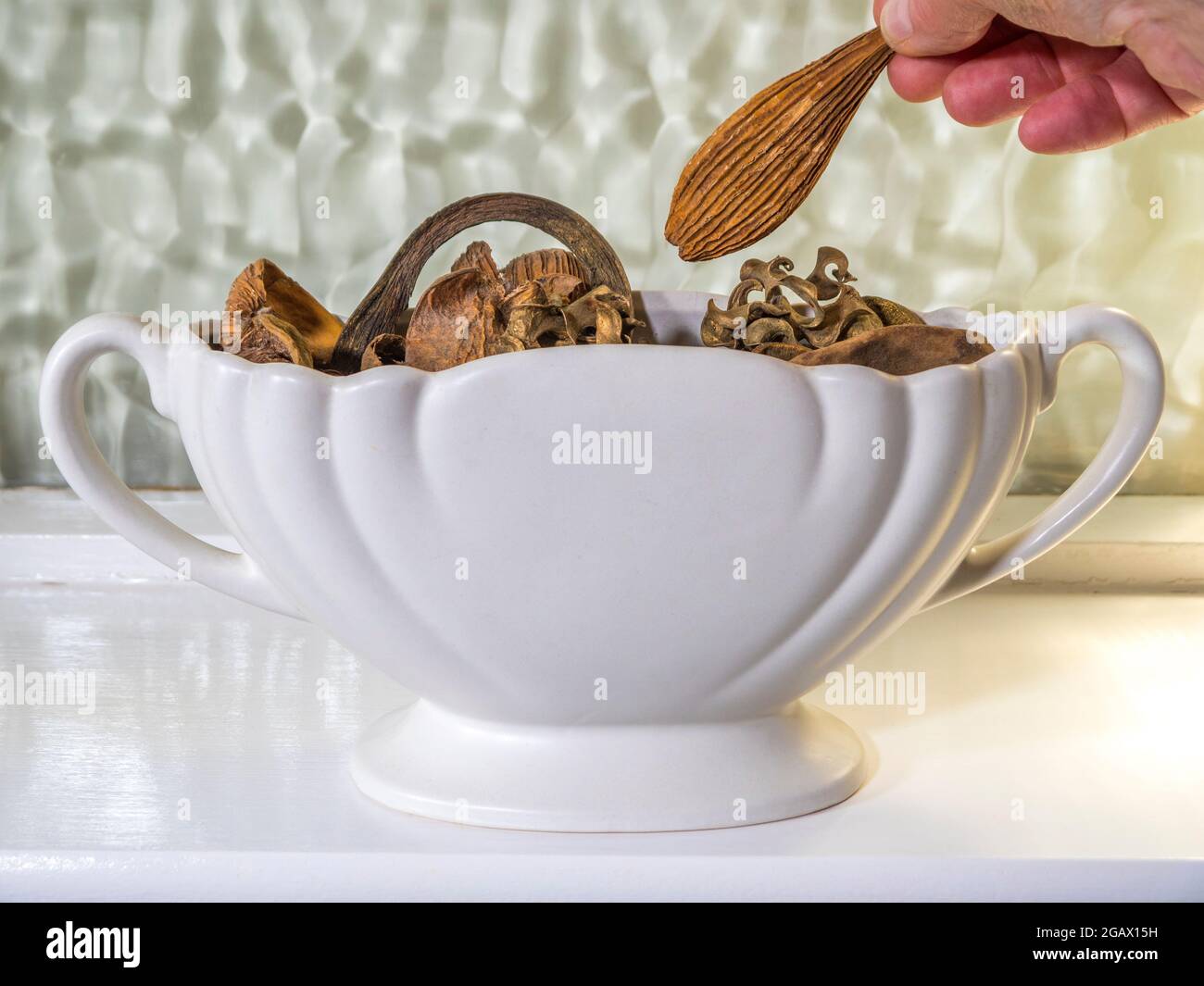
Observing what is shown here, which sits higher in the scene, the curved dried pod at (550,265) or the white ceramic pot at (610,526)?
the curved dried pod at (550,265)

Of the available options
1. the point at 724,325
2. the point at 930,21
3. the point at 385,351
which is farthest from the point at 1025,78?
the point at 385,351

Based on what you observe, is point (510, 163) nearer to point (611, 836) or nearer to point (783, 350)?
point (783, 350)

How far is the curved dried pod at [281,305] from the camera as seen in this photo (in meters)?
0.47

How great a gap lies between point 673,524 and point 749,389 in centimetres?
4

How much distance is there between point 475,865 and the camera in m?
0.38

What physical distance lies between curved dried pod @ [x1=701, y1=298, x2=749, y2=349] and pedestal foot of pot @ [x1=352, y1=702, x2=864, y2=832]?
139 millimetres

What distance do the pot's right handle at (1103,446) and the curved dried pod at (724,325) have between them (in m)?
0.11

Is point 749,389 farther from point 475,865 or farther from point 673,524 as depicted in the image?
point 475,865

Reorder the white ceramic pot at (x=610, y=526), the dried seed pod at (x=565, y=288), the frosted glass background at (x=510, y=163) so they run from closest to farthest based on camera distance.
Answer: the white ceramic pot at (x=610, y=526), the dried seed pod at (x=565, y=288), the frosted glass background at (x=510, y=163)

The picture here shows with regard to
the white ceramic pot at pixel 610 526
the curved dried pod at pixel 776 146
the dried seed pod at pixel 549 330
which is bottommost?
the white ceramic pot at pixel 610 526

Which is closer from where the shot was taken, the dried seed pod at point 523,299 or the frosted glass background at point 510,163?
the dried seed pod at point 523,299

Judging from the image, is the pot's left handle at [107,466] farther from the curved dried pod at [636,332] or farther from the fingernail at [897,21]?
the fingernail at [897,21]

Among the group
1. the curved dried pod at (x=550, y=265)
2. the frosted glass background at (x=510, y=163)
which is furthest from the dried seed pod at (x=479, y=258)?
the frosted glass background at (x=510, y=163)

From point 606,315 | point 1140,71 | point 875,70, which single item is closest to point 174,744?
point 606,315
